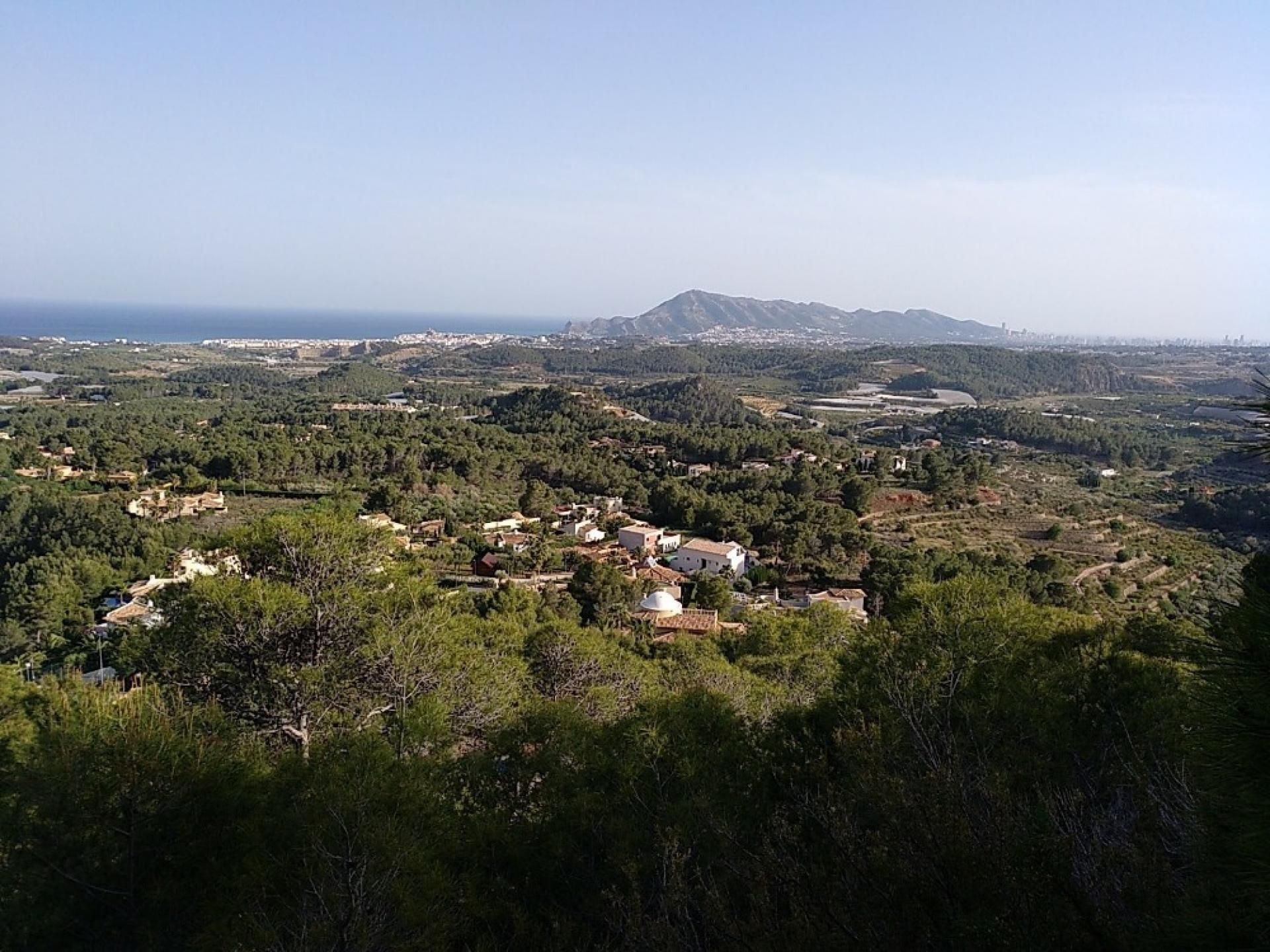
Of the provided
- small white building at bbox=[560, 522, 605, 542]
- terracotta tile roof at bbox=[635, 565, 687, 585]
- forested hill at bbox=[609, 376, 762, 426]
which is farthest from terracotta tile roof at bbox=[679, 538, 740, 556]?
forested hill at bbox=[609, 376, 762, 426]

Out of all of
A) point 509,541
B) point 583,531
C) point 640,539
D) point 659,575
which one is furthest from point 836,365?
point 659,575

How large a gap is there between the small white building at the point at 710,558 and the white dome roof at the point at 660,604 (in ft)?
16.7

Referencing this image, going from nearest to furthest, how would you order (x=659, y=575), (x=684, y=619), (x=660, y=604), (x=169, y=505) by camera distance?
1. (x=684, y=619)
2. (x=660, y=604)
3. (x=659, y=575)
4. (x=169, y=505)

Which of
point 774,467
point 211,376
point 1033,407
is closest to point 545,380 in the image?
point 211,376

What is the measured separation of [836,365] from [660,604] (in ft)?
331

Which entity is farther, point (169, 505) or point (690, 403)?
point (690, 403)

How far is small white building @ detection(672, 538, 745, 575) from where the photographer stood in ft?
87.9

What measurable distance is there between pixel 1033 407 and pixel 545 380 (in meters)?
59.5

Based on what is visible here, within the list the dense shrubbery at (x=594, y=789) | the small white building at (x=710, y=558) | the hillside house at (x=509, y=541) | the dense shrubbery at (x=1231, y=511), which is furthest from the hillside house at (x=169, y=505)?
the dense shrubbery at (x=1231, y=511)

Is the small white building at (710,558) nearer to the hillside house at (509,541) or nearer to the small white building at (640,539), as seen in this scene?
the small white building at (640,539)

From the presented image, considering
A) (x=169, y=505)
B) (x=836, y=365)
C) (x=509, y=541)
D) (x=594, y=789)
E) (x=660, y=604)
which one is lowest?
(x=509, y=541)

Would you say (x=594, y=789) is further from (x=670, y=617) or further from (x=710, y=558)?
(x=710, y=558)

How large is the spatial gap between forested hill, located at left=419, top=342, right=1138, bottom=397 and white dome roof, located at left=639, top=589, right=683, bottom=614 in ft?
264

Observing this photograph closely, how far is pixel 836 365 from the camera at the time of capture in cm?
11494
